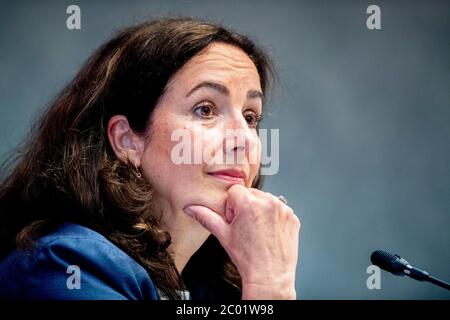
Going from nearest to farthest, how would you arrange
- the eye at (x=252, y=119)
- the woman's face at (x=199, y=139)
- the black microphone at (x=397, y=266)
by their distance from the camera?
the black microphone at (x=397, y=266)
the woman's face at (x=199, y=139)
the eye at (x=252, y=119)

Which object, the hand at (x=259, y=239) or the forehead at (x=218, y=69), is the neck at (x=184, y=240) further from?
the forehead at (x=218, y=69)

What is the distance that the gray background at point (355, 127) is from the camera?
5.38 feet

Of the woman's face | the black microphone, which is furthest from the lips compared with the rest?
the black microphone

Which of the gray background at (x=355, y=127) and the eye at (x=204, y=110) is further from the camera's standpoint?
the gray background at (x=355, y=127)

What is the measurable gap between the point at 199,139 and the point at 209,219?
0.20 m

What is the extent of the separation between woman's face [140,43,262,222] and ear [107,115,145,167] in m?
0.02

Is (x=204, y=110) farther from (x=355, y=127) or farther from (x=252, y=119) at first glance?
(x=355, y=127)

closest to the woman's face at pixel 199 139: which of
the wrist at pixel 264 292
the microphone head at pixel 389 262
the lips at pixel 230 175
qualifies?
the lips at pixel 230 175

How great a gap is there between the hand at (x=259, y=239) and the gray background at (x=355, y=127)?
0.35m

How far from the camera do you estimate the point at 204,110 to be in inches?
57.1

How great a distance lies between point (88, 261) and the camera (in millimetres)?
1154

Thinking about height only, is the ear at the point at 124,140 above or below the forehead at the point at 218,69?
below

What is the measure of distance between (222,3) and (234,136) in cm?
46

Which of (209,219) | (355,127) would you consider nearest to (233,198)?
(209,219)
